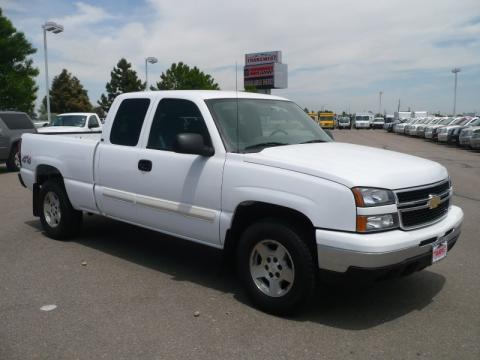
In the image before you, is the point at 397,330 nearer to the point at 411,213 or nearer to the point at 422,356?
the point at 422,356

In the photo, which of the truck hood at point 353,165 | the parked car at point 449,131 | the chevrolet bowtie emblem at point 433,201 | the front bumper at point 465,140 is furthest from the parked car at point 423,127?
the chevrolet bowtie emblem at point 433,201

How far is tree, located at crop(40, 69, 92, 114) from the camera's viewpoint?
233 ft

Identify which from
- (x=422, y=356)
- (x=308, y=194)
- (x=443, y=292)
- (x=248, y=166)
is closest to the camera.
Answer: (x=422, y=356)

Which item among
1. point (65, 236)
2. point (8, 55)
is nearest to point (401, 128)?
point (8, 55)

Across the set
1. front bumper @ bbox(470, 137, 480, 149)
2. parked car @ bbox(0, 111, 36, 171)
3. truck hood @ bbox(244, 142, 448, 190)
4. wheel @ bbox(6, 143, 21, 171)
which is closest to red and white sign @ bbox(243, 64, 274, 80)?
front bumper @ bbox(470, 137, 480, 149)

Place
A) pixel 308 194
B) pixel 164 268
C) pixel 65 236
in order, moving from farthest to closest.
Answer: pixel 65 236 < pixel 164 268 < pixel 308 194

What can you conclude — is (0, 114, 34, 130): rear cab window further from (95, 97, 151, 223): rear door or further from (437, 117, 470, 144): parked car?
(437, 117, 470, 144): parked car

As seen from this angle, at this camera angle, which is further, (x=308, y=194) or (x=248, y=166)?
(x=248, y=166)

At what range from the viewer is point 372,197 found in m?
3.82

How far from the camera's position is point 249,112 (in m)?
5.13

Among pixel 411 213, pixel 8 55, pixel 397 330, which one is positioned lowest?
pixel 397 330

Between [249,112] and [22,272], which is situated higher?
[249,112]

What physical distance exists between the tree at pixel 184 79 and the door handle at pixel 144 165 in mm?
40909

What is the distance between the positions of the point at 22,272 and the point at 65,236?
4.42ft
